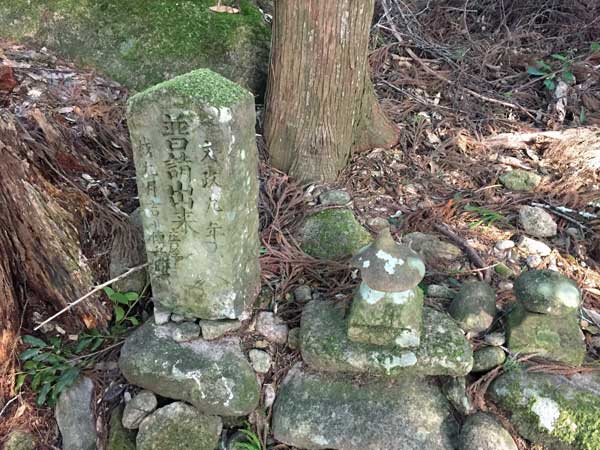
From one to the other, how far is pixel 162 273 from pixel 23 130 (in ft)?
3.84

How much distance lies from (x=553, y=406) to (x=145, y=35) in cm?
354

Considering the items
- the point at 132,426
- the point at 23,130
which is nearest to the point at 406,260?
A: the point at 132,426

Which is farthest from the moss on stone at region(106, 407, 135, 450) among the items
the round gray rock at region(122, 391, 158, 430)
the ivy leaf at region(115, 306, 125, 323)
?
the ivy leaf at region(115, 306, 125, 323)

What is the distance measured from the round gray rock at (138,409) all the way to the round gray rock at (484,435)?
1434 mm

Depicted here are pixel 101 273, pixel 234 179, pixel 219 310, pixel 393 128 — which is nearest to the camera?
pixel 234 179

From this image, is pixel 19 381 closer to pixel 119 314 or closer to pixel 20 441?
pixel 20 441

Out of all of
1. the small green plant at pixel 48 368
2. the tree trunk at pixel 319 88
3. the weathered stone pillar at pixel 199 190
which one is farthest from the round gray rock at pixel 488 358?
the small green plant at pixel 48 368

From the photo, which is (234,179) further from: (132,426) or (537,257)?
(537,257)

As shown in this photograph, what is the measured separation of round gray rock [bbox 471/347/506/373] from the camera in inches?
97.7

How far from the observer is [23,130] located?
2.88m

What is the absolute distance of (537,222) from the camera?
10.2 ft

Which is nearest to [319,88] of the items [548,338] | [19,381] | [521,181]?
[521,181]

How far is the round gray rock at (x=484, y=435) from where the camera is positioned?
2.28 metres

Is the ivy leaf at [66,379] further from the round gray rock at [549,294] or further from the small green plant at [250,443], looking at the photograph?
the round gray rock at [549,294]
